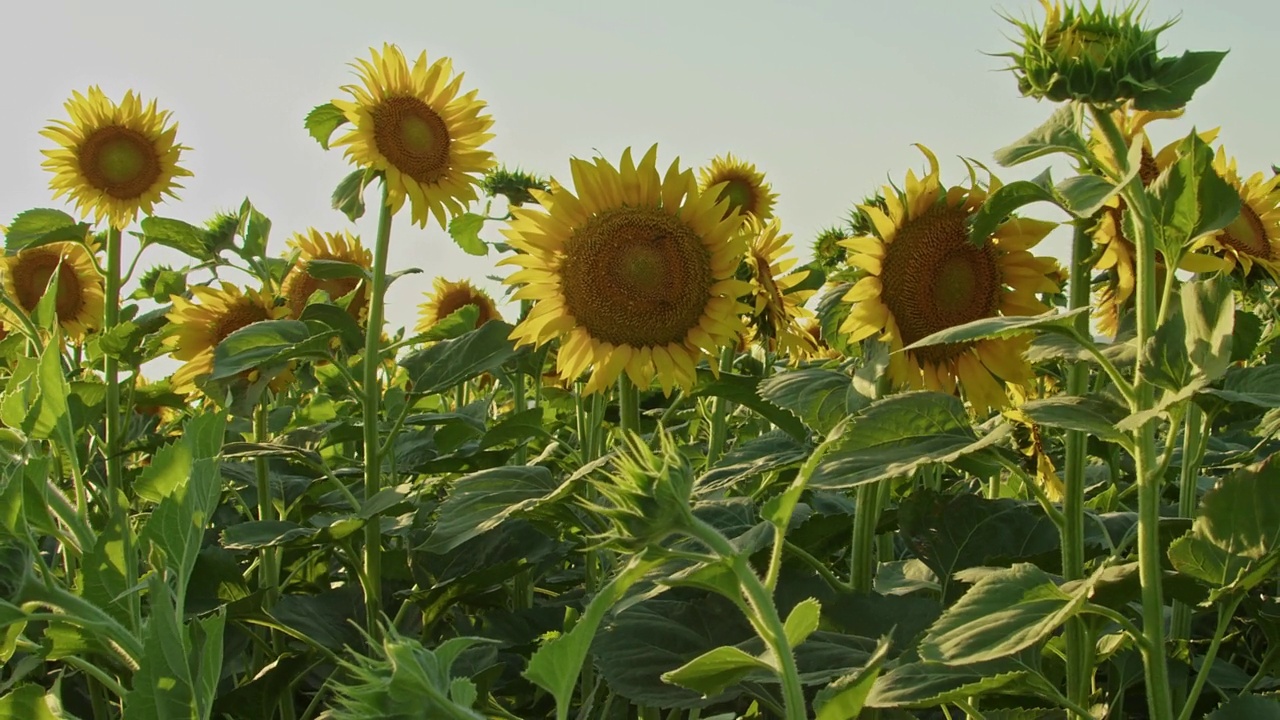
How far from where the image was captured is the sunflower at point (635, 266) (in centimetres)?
205

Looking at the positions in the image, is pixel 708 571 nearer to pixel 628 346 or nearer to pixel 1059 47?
pixel 1059 47

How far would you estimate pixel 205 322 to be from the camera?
119 inches

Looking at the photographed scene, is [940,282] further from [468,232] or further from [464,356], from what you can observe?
[468,232]

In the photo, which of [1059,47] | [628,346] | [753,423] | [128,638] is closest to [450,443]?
[628,346]

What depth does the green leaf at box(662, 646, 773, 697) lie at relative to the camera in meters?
1.02

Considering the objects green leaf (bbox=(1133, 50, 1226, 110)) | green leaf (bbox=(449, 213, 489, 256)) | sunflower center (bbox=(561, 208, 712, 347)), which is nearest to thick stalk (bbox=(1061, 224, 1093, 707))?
green leaf (bbox=(1133, 50, 1226, 110))

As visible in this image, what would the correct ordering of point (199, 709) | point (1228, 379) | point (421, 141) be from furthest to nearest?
1. point (421, 141)
2. point (1228, 379)
3. point (199, 709)

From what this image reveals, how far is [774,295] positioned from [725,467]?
0.62 metres

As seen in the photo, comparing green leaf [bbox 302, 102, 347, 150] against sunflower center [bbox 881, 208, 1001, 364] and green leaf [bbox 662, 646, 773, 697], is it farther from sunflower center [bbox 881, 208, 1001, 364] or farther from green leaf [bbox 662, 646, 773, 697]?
green leaf [bbox 662, 646, 773, 697]

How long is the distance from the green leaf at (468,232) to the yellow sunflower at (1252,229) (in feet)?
4.48

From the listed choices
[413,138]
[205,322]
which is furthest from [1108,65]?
[205,322]

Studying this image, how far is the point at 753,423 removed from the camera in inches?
121

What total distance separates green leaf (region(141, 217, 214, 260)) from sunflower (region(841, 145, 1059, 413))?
1860mm

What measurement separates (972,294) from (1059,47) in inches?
19.0
